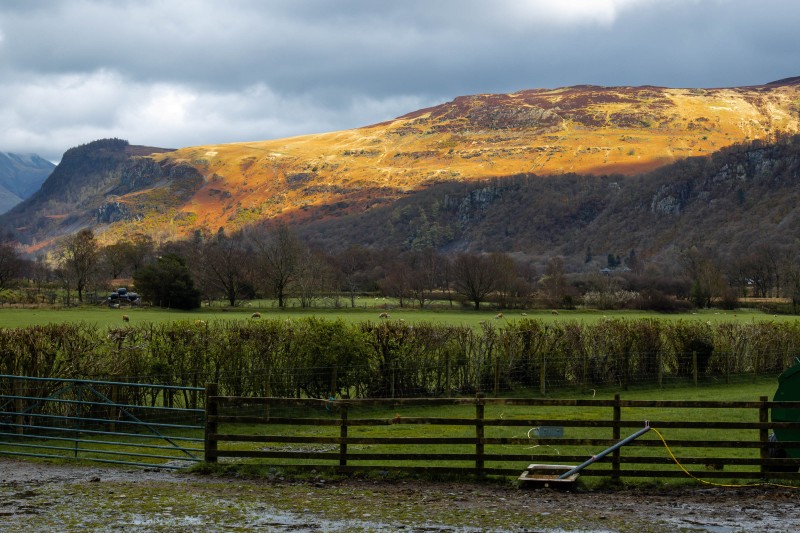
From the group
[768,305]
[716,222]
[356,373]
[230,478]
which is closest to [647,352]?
[356,373]

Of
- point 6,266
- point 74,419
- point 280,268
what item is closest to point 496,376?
point 74,419

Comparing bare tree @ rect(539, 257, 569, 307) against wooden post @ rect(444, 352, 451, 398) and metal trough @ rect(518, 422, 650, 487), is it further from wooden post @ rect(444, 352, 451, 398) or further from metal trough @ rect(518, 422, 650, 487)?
metal trough @ rect(518, 422, 650, 487)

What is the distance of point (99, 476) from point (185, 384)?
9036 millimetres

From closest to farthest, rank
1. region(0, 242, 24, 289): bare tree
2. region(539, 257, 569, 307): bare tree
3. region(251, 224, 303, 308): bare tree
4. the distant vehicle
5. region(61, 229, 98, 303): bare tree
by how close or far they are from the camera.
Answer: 1. the distant vehicle
2. region(251, 224, 303, 308): bare tree
3. region(539, 257, 569, 307): bare tree
4. region(61, 229, 98, 303): bare tree
5. region(0, 242, 24, 289): bare tree

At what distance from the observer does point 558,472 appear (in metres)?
13.1

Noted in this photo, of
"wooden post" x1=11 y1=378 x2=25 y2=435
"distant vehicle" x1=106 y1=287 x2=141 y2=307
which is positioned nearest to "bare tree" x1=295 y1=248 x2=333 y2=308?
"distant vehicle" x1=106 y1=287 x2=141 y2=307

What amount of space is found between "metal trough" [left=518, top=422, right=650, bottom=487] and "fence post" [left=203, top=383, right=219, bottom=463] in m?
5.14

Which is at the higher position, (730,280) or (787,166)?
(787,166)

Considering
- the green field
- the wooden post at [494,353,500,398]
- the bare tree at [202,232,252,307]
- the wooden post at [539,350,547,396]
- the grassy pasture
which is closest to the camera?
the grassy pasture

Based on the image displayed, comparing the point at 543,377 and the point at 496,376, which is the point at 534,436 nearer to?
the point at 496,376

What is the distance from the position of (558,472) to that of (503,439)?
3.31 feet

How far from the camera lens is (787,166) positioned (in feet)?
611

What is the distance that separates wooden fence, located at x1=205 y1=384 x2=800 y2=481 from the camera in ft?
42.2

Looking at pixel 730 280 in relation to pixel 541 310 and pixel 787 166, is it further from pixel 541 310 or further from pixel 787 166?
pixel 787 166
